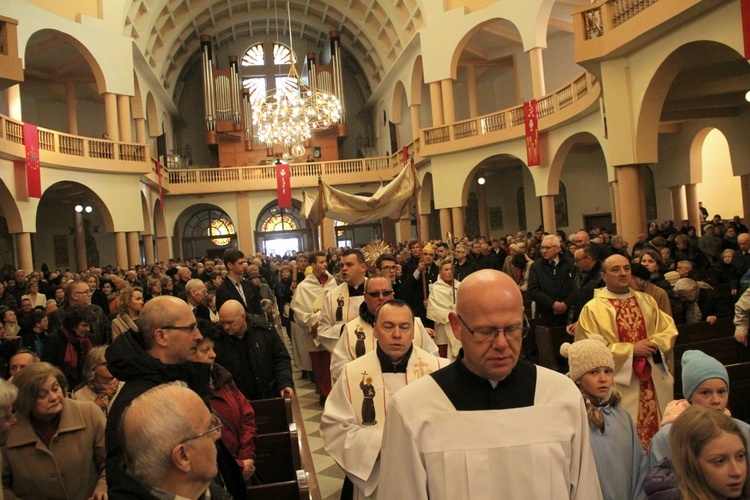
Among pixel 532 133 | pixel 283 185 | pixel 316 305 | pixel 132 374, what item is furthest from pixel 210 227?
pixel 132 374

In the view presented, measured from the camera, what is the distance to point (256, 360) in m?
5.30

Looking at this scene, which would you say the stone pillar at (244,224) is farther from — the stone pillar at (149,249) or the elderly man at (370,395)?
the elderly man at (370,395)

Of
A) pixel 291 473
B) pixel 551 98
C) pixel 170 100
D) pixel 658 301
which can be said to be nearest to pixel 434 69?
pixel 551 98

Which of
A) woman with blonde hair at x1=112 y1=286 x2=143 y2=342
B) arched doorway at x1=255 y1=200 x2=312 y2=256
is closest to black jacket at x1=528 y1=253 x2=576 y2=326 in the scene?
woman with blonde hair at x1=112 y1=286 x2=143 y2=342

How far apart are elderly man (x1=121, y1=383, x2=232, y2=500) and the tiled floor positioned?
354 centimetres

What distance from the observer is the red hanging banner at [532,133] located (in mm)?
19141

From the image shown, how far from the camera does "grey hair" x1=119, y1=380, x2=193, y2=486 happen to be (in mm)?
2242

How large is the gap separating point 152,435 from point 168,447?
0.07 meters

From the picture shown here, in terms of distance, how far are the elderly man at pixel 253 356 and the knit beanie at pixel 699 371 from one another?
2754 mm

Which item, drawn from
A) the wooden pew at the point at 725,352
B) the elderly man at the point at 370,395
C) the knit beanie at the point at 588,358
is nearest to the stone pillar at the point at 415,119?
the wooden pew at the point at 725,352

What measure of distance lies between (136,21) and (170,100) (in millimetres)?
6870

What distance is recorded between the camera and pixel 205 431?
2.32m

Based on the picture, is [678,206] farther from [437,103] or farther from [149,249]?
[149,249]

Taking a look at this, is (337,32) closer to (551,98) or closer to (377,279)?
(551,98)
